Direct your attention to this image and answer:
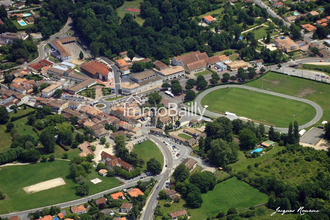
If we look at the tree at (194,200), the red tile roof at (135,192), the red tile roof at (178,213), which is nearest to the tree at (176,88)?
the red tile roof at (135,192)

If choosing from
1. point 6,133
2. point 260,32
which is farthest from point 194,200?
point 260,32

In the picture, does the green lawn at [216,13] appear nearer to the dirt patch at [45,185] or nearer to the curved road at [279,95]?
the curved road at [279,95]

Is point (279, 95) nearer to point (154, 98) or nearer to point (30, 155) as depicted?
point (154, 98)

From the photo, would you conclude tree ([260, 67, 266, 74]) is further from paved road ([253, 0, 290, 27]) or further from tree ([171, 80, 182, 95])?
paved road ([253, 0, 290, 27])

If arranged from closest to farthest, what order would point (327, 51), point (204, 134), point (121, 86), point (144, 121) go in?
point (204, 134), point (144, 121), point (121, 86), point (327, 51)

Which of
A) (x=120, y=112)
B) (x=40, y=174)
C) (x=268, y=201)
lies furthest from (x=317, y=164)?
(x=40, y=174)

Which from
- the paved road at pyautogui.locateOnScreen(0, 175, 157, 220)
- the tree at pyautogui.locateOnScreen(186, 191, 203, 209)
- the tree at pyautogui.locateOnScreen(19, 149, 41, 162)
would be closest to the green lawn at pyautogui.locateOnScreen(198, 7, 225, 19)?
the paved road at pyautogui.locateOnScreen(0, 175, 157, 220)

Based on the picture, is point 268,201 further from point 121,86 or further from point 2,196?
point 121,86
